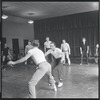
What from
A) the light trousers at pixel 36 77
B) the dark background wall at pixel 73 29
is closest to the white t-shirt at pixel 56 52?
the light trousers at pixel 36 77

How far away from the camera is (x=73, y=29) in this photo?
12.6 m

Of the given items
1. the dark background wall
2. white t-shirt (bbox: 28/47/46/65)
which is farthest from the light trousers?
the dark background wall

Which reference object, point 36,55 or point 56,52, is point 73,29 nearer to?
point 56,52

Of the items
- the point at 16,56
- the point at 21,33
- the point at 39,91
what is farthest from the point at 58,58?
the point at 21,33

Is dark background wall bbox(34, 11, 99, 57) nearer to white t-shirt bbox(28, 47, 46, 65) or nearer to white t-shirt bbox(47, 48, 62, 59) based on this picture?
white t-shirt bbox(47, 48, 62, 59)

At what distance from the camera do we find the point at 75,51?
41.2 ft

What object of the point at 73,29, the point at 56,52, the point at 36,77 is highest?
the point at 73,29

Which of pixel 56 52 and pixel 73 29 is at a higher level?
pixel 73 29

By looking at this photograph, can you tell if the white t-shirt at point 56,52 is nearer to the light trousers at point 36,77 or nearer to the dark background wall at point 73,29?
the light trousers at point 36,77

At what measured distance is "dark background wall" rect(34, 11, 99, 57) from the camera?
11.6 metres

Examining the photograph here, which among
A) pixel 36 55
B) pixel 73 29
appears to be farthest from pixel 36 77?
pixel 73 29

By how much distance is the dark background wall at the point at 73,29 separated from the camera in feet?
38.1

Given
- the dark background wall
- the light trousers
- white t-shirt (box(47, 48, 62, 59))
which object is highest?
the dark background wall

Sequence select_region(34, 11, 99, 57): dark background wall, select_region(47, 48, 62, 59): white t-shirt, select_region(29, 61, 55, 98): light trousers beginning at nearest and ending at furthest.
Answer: select_region(29, 61, 55, 98): light trousers < select_region(47, 48, 62, 59): white t-shirt < select_region(34, 11, 99, 57): dark background wall
